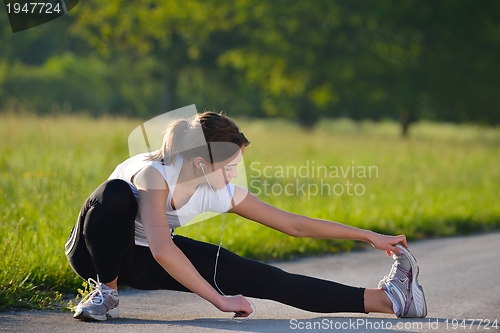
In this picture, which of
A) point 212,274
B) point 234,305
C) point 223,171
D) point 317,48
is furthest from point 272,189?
point 317,48

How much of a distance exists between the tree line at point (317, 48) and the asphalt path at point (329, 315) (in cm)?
2146

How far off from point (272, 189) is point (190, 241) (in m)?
6.93

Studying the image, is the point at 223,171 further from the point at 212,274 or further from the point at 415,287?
the point at 415,287

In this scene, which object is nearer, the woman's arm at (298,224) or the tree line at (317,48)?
the woman's arm at (298,224)

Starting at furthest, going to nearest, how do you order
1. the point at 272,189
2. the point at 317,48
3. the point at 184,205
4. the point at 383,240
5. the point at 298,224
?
the point at 317,48, the point at 272,189, the point at 298,224, the point at 383,240, the point at 184,205

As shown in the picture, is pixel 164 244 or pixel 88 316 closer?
pixel 164 244

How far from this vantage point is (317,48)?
30.9 m

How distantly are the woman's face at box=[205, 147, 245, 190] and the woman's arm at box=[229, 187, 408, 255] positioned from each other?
255 mm

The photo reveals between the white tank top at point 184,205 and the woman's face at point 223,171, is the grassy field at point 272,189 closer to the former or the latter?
the white tank top at point 184,205

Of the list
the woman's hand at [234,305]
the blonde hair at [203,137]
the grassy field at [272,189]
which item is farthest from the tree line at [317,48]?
the woman's hand at [234,305]

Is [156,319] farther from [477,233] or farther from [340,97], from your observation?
[340,97]

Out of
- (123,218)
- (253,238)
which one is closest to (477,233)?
(253,238)

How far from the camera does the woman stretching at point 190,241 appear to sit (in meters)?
3.58

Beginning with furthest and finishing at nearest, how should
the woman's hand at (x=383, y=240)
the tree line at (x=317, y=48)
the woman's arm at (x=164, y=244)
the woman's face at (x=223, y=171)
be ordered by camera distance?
1. the tree line at (x=317, y=48)
2. the woman's hand at (x=383, y=240)
3. the woman's face at (x=223, y=171)
4. the woman's arm at (x=164, y=244)
